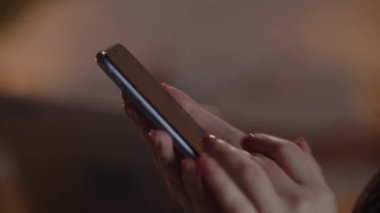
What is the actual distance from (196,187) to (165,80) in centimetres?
30

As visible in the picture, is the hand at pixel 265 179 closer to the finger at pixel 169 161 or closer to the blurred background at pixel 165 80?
the finger at pixel 169 161

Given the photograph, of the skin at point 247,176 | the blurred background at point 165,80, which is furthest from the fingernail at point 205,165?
the blurred background at point 165,80

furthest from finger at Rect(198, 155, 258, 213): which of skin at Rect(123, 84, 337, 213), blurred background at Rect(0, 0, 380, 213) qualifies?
blurred background at Rect(0, 0, 380, 213)

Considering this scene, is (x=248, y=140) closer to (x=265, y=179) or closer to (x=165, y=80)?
(x=265, y=179)

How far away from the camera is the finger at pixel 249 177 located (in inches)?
13.3

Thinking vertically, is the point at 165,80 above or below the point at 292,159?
above

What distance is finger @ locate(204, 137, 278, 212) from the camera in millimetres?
337

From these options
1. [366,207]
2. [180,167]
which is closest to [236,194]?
[180,167]

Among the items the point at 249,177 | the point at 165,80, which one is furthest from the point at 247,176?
the point at 165,80

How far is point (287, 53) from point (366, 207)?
0.69ft

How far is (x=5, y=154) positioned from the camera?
651 mm

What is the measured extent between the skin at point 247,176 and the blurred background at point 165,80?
0.85ft

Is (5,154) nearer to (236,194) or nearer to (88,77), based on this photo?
(88,77)

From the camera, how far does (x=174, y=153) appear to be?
1.22 feet
